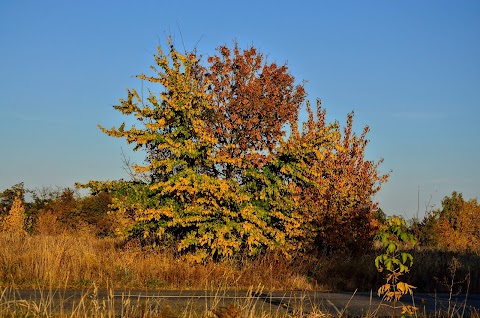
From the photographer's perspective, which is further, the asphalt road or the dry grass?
the dry grass

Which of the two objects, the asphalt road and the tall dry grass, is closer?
the asphalt road

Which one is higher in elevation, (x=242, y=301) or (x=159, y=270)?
(x=159, y=270)

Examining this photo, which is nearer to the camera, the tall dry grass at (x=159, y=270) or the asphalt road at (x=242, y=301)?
the asphalt road at (x=242, y=301)

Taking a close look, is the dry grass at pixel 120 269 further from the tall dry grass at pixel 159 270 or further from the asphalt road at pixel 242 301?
the asphalt road at pixel 242 301

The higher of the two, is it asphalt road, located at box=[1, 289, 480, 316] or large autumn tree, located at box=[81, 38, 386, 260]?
large autumn tree, located at box=[81, 38, 386, 260]

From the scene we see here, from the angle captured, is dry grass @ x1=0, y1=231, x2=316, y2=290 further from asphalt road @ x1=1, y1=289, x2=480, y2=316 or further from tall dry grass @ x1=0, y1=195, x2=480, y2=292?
asphalt road @ x1=1, y1=289, x2=480, y2=316

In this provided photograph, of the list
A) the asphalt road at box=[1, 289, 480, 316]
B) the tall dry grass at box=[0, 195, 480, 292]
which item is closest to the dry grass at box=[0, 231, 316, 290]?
the tall dry grass at box=[0, 195, 480, 292]

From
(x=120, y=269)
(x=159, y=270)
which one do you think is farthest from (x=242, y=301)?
(x=120, y=269)

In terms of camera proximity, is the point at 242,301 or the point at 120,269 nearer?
the point at 242,301

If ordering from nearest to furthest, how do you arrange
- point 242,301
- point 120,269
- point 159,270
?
1. point 242,301
2. point 120,269
3. point 159,270

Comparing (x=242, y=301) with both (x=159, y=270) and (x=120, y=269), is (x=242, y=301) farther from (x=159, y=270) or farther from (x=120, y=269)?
(x=120, y=269)

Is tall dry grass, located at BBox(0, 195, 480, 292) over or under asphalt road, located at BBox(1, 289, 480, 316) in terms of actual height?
over

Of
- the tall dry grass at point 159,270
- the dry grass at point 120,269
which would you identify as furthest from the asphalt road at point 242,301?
the dry grass at point 120,269

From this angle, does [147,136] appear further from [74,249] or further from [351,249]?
[351,249]
